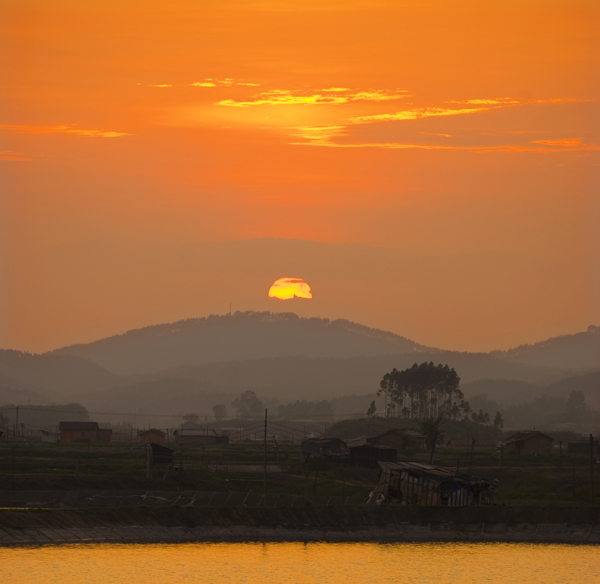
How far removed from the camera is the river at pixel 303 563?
5084 cm

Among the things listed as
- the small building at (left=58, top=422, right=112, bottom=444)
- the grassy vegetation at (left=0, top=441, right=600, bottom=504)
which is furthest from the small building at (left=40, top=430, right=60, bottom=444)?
the grassy vegetation at (left=0, top=441, right=600, bottom=504)

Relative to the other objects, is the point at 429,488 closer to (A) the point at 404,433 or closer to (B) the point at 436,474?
(B) the point at 436,474

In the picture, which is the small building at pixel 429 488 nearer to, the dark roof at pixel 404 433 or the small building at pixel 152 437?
the dark roof at pixel 404 433

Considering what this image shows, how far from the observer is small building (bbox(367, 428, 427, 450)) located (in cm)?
12294

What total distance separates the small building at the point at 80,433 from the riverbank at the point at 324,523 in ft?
Result: 257

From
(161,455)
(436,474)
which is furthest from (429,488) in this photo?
(161,455)

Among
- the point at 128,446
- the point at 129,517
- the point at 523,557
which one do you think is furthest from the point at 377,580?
the point at 128,446

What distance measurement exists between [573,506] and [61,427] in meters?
88.6

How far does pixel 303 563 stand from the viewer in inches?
2197

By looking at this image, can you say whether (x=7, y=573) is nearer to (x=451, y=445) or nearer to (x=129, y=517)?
(x=129, y=517)

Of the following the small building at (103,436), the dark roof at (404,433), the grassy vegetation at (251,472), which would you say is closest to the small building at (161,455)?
the grassy vegetation at (251,472)

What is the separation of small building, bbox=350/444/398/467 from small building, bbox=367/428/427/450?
76.4 ft

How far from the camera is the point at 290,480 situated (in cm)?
8131

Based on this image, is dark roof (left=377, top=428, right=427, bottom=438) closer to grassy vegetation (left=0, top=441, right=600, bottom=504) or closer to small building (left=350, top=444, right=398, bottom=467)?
grassy vegetation (left=0, top=441, right=600, bottom=504)
